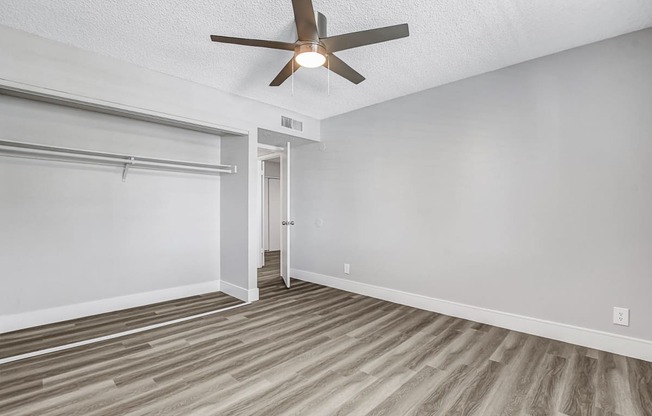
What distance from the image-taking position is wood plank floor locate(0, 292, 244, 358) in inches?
103

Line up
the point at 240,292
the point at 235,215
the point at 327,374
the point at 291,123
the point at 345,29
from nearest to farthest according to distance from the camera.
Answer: the point at 327,374
the point at 345,29
the point at 240,292
the point at 235,215
the point at 291,123

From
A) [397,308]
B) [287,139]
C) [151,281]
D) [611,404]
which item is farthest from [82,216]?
[611,404]

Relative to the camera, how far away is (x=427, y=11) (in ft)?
7.38

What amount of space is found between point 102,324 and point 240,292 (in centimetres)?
145

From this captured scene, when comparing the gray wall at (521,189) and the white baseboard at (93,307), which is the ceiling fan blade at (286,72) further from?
the white baseboard at (93,307)

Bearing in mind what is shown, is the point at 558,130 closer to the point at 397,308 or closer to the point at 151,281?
the point at 397,308

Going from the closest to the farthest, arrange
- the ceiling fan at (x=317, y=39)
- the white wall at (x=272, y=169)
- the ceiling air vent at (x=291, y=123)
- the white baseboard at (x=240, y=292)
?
the ceiling fan at (x=317, y=39)
the white baseboard at (x=240, y=292)
the ceiling air vent at (x=291, y=123)
the white wall at (x=272, y=169)

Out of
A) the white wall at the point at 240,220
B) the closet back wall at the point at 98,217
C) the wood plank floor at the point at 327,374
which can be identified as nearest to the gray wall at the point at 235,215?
the white wall at the point at 240,220

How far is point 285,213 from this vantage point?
4.73 metres

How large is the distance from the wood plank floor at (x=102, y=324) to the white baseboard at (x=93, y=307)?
0.06 metres

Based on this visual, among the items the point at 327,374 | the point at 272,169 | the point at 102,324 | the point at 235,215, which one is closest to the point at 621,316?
the point at 327,374

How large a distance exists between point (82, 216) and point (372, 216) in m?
3.34

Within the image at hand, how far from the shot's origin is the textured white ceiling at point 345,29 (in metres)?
2.22

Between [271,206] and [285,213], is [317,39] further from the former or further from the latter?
[271,206]
